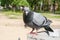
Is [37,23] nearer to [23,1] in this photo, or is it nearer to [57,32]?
[57,32]

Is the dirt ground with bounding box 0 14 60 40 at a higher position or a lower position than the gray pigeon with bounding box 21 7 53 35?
lower

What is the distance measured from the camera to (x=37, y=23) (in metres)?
4.51

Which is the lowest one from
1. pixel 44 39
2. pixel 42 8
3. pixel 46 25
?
pixel 42 8

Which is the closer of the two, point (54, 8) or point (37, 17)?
point (37, 17)

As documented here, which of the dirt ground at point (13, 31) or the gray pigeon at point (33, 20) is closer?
the gray pigeon at point (33, 20)

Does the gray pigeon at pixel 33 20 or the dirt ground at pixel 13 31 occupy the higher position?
the gray pigeon at pixel 33 20

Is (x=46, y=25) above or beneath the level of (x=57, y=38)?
above

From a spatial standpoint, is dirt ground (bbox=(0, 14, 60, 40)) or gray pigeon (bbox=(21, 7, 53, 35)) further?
dirt ground (bbox=(0, 14, 60, 40))

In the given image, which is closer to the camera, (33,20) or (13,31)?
(33,20)

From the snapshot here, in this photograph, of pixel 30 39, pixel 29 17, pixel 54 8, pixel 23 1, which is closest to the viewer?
pixel 29 17

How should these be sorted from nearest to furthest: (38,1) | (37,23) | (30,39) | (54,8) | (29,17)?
(29,17), (37,23), (30,39), (38,1), (54,8)

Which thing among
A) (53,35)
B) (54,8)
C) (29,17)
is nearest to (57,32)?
(53,35)

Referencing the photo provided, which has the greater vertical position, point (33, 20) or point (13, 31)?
point (33, 20)

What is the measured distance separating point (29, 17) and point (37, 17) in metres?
0.26
